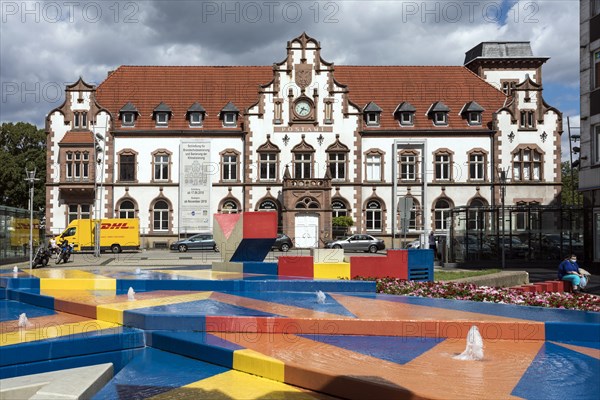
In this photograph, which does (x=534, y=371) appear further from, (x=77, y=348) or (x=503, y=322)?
(x=77, y=348)

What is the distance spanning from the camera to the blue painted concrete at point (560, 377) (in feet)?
20.6

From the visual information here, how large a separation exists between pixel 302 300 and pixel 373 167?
37580mm

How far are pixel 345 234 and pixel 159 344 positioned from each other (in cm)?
3957

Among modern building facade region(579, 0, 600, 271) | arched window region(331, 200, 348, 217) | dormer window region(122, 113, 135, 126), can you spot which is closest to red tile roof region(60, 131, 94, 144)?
dormer window region(122, 113, 135, 126)

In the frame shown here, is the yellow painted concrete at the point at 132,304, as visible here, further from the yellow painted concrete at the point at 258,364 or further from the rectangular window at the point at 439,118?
the rectangular window at the point at 439,118

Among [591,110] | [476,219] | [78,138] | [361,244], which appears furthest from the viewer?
[78,138]

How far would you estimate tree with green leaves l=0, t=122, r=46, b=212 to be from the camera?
2594 inches

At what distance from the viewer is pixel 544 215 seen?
2997 cm

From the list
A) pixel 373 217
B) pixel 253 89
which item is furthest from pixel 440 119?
pixel 253 89

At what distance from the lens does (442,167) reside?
1969 inches

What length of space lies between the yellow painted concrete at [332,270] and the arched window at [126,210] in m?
34.3

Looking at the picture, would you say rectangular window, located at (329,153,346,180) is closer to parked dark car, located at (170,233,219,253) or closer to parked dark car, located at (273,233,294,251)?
parked dark car, located at (273,233,294,251)

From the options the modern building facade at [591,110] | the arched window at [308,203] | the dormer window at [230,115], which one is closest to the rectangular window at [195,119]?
the dormer window at [230,115]

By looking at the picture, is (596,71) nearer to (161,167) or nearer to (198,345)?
(198,345)
